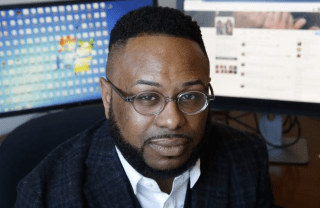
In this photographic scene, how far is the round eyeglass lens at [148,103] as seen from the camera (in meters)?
0.71

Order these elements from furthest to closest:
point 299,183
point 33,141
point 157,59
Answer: point 299,183 < point 33,141 < point 157,59

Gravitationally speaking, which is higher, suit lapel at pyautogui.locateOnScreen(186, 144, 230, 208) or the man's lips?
the man's lips

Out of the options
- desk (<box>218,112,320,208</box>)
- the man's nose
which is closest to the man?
the man's nose

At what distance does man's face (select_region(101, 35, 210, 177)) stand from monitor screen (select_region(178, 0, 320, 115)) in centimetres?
41

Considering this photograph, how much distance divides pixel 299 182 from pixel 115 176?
0.54 metres

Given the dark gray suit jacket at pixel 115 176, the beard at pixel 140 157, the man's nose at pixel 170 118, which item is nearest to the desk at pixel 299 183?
the dark gray suit jacket at pixel 115 176

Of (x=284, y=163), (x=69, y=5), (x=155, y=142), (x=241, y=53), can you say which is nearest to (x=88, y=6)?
(x=69, y=5)

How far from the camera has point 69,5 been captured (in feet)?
3.61

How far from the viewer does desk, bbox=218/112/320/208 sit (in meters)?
1.04

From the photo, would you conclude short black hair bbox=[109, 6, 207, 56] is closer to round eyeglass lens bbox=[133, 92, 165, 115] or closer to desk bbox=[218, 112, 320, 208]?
round eyeglass lens bbox=[133, 92, 165, 115]

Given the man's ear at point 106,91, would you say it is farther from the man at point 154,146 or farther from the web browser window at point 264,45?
the web browser window at point 264,45

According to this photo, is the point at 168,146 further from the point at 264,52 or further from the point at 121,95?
the point at 264,52

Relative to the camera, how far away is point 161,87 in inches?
27.7

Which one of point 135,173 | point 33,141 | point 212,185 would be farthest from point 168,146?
point 33,141
